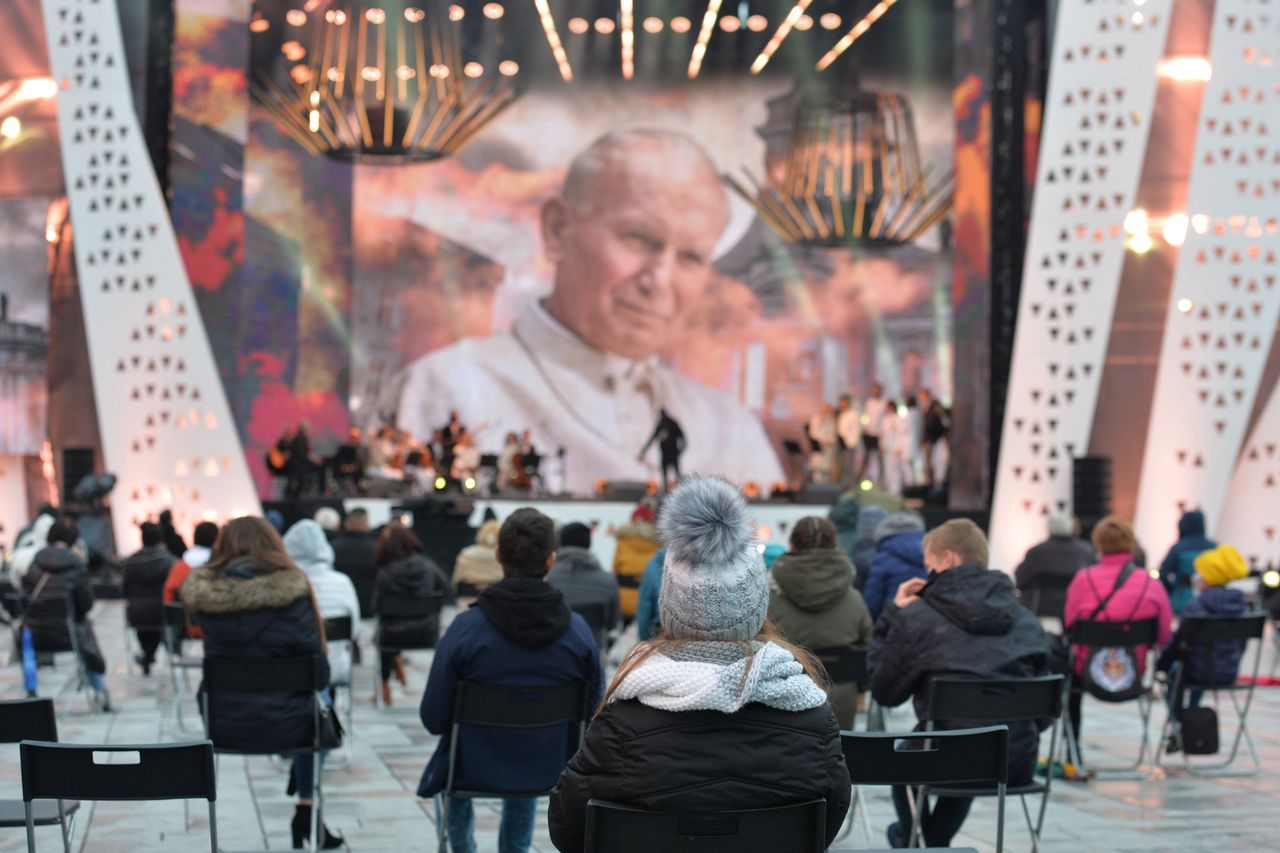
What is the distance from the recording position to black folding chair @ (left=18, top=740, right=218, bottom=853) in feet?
12.9

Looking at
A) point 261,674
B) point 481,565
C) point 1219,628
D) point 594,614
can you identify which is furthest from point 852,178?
point 261,674

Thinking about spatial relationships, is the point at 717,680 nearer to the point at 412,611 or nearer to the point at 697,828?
the point at 697,828

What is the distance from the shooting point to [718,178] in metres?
25.1

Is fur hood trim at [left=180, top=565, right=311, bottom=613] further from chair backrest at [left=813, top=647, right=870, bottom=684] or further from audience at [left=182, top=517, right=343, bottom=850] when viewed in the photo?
chair backrest at [left=813, top=647, right=870, bottom=684]

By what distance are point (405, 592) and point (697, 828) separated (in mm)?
6968

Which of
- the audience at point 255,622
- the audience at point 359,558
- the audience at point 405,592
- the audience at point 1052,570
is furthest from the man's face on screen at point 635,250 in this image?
the audience at point 255,622

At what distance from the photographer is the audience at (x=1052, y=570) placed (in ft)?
33.7

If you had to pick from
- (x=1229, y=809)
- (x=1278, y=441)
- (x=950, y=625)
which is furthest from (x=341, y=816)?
(x=1278, y=441)

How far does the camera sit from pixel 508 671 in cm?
466

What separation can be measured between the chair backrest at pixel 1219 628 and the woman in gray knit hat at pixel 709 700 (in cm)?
531

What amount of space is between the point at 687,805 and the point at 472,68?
75.9ft

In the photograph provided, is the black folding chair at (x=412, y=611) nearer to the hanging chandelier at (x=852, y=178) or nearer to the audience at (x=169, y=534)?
the audience at (x=169, y=534)

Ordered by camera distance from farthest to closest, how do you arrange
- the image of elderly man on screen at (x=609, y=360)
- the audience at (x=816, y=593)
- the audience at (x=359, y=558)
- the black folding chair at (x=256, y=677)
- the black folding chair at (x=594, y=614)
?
the image of elderly man on screen at (x=609, y=360)
the audience at (x=359, y=558)
the black folding chair at (x=594, y=614)
the audience at (x=816, y=593)
the black folding chair at (x=256, y=677)

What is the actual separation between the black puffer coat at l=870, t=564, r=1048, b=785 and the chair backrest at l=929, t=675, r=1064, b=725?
7 centimetres
